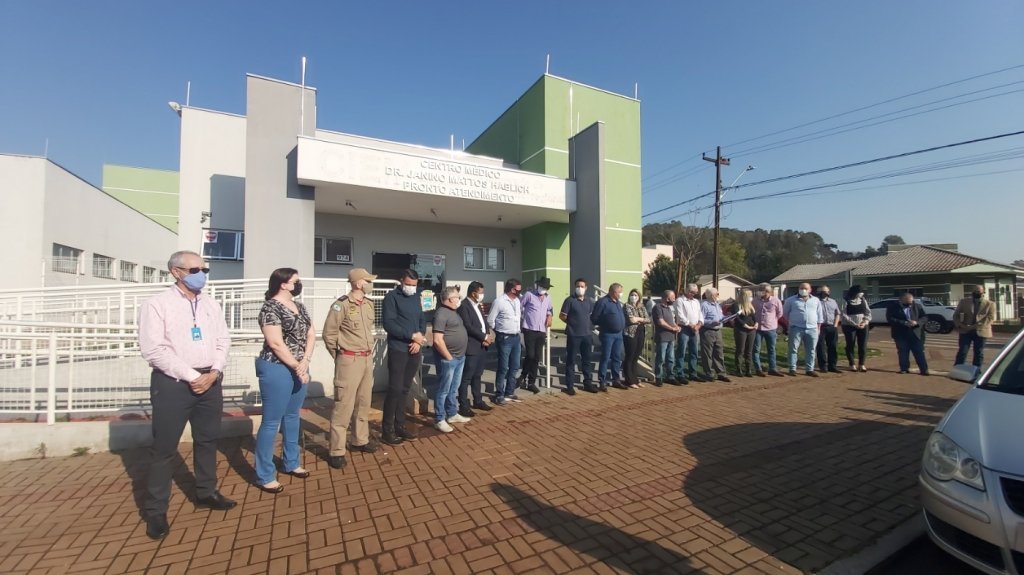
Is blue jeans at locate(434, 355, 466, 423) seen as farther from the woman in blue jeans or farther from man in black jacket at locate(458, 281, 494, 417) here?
the woman in blue jeans

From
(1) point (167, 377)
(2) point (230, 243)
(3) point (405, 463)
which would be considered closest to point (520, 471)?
(3) point (405, 463)

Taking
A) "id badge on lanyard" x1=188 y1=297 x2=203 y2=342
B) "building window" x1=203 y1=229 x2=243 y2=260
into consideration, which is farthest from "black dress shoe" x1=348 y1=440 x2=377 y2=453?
"building window" x1=203 y1=229 x2=243 y2=260

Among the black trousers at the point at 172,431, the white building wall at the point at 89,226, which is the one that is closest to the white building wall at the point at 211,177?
the white building wall at the point at 89,226

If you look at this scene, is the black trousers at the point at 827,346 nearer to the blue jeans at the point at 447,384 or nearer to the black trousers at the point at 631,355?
the black trousers at the point at 631,355

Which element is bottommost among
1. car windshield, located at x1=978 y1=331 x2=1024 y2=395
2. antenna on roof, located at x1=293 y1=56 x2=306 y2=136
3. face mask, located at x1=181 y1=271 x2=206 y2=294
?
car windshield, located at x1=978 y1=331 x2=1024 y2=395

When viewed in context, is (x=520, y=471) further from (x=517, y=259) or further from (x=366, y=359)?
(x=517, y=259)

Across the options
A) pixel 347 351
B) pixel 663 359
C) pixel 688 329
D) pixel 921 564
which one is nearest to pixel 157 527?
pixel 347 351

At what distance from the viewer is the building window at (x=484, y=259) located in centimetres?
1486

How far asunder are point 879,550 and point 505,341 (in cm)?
420

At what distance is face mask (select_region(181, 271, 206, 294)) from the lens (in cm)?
313

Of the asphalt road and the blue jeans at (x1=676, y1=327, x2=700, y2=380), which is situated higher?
the blue jeans at (x1=676, y1=327, x2=700, y2=380)

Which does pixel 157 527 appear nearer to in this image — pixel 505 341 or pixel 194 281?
pixel 194 281

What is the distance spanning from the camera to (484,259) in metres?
15.2

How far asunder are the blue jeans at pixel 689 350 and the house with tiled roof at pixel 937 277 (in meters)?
21.9
